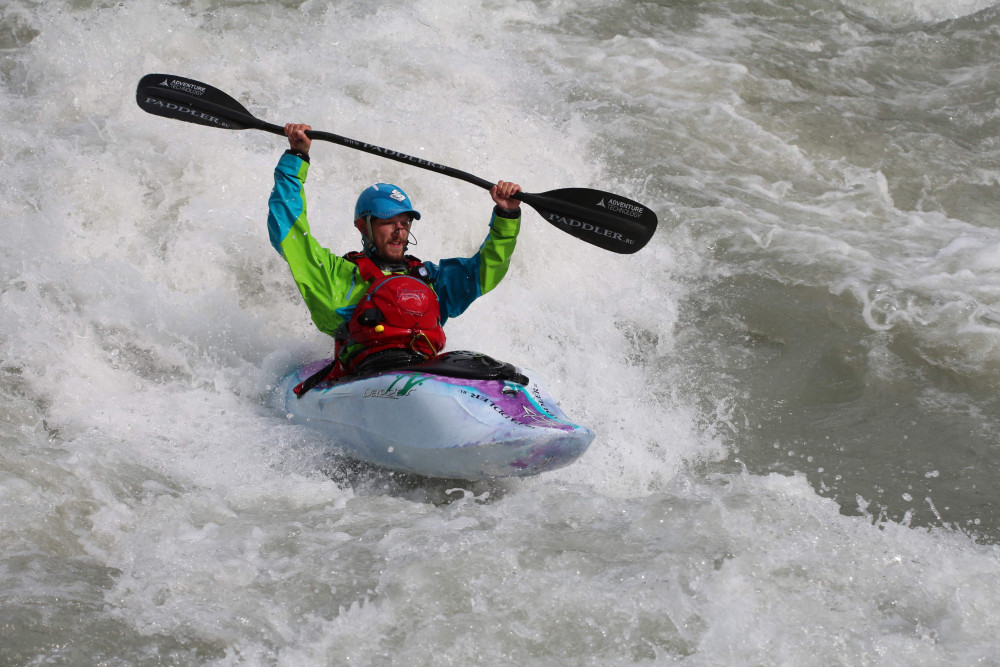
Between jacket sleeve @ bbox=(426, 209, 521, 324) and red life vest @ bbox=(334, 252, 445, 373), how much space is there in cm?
16

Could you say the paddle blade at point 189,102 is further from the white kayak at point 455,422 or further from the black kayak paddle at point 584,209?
the white kayak at point 455,422

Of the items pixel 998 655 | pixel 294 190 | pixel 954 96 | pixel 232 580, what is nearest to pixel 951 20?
pixel 954 96

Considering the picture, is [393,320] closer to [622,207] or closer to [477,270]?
[477,270]

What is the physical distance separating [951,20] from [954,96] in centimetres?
205

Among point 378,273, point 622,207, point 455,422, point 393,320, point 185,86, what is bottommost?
point 455,422

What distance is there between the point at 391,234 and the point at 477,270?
1.45ft

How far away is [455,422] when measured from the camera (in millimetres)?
3963

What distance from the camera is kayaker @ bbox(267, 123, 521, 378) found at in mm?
4410

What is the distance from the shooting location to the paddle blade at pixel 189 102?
16.5ft

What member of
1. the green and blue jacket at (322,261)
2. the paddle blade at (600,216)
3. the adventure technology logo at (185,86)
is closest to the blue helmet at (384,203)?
the green and blue jacket at (322,261)

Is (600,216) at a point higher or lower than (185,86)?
lower

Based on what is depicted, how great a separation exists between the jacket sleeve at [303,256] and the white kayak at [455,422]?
0.43 meters

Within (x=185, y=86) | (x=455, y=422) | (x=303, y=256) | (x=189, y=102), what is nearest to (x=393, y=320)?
(x=303, y=256)

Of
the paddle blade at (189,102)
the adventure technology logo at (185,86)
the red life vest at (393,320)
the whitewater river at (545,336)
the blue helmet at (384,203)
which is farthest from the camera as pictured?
the adventure technology logo at (185,86)
